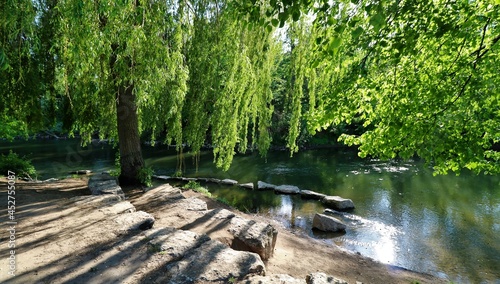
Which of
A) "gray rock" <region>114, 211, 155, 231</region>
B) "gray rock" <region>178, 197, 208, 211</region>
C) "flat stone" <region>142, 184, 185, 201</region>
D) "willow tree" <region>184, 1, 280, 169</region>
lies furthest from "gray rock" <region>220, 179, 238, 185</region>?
"gray rock" <region>114, 211, 155, 231</region>

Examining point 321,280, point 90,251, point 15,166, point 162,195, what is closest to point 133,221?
point 90,251

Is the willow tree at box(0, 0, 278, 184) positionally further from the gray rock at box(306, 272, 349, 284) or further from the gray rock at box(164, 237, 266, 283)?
the gray rock at box(306, 272, 349, 284)

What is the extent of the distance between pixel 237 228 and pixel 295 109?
2.97m

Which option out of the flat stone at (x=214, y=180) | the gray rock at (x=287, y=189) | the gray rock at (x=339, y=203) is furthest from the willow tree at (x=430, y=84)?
the flat stone at (x=214, y=180)

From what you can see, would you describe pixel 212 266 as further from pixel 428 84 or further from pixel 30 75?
pixel 30 75

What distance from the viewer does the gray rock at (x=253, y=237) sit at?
5.00 metres

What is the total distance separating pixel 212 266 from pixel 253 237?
5.56 ft

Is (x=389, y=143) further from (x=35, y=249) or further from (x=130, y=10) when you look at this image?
(x=35, y=249)

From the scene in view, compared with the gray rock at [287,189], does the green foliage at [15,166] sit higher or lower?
higher

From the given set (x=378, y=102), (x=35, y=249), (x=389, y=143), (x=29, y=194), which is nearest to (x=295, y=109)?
(x=378, y=102)

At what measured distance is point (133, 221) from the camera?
465 centimetres

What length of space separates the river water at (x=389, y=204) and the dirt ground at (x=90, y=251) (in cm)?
127

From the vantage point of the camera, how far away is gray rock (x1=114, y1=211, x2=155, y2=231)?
447 centimetres

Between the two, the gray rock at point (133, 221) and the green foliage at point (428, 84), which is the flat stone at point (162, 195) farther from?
the green foliage at point (428, 84)
